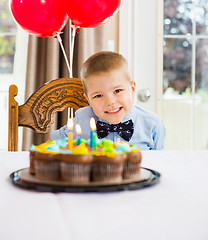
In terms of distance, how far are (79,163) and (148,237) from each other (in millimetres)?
202

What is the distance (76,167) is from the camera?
0.52 meters

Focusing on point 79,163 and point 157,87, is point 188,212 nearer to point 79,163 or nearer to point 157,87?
point 79,163

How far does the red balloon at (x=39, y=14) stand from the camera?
1.71 meters

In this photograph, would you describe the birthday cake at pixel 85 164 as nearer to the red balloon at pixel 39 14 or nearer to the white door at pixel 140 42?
the red balloon at pixel 39 14

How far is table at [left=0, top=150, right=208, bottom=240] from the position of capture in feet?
1.16

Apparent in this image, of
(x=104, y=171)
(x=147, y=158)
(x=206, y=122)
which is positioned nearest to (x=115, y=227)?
(x=104, y=171)

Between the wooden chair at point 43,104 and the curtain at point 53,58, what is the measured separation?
679mm

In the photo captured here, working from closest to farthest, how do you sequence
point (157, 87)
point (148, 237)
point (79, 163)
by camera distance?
point (148, 237) → point (79, 163) → point (157, 87)

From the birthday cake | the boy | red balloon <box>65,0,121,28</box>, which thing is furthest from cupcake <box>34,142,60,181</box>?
red balloon <box>65,0,121,28</box>

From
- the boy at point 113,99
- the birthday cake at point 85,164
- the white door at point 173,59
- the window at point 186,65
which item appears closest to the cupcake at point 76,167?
the birthday cake at point 85,164

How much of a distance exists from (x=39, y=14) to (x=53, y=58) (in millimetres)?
508

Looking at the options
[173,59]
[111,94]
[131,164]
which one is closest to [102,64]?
[111,94]

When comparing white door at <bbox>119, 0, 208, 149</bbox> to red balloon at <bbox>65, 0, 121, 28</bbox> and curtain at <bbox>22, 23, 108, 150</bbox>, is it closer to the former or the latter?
curtain at <bbox>22, 23, 108, 150</bbox>

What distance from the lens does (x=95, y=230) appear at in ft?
1.17
